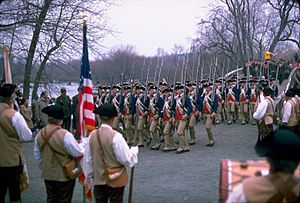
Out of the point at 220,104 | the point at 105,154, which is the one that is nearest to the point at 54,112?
the point at 105,154

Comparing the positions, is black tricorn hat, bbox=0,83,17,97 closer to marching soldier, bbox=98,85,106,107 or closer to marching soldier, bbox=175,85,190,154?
marching soldier, bbox=175,85,190,154

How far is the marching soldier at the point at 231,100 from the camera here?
665 inches

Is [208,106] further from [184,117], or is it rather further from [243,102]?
[243,102]

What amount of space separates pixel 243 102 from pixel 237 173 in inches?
556

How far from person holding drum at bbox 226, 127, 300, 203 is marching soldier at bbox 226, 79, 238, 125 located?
14.3 meters

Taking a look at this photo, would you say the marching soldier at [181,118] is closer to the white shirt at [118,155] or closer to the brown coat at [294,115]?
the brown coat at [294,115]

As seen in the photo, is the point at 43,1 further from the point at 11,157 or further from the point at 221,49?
the point at 221,49

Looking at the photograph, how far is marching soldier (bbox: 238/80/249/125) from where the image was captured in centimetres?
1654

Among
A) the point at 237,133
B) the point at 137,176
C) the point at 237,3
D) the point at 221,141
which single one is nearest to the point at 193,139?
the point at 221,141

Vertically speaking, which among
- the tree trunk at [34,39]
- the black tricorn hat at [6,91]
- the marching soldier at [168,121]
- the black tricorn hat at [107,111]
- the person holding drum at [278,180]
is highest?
the tree trunk at [34,39]

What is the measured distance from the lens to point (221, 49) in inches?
1437

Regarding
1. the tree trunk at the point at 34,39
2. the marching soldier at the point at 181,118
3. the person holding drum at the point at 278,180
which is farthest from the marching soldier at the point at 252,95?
the person holding drum at the point at 278,180

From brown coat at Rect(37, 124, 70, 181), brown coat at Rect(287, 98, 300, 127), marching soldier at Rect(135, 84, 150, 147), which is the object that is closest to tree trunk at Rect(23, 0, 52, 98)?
marching soldier at Rect(135, 84, 150, 147)

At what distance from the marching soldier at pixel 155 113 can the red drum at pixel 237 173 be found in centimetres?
941
